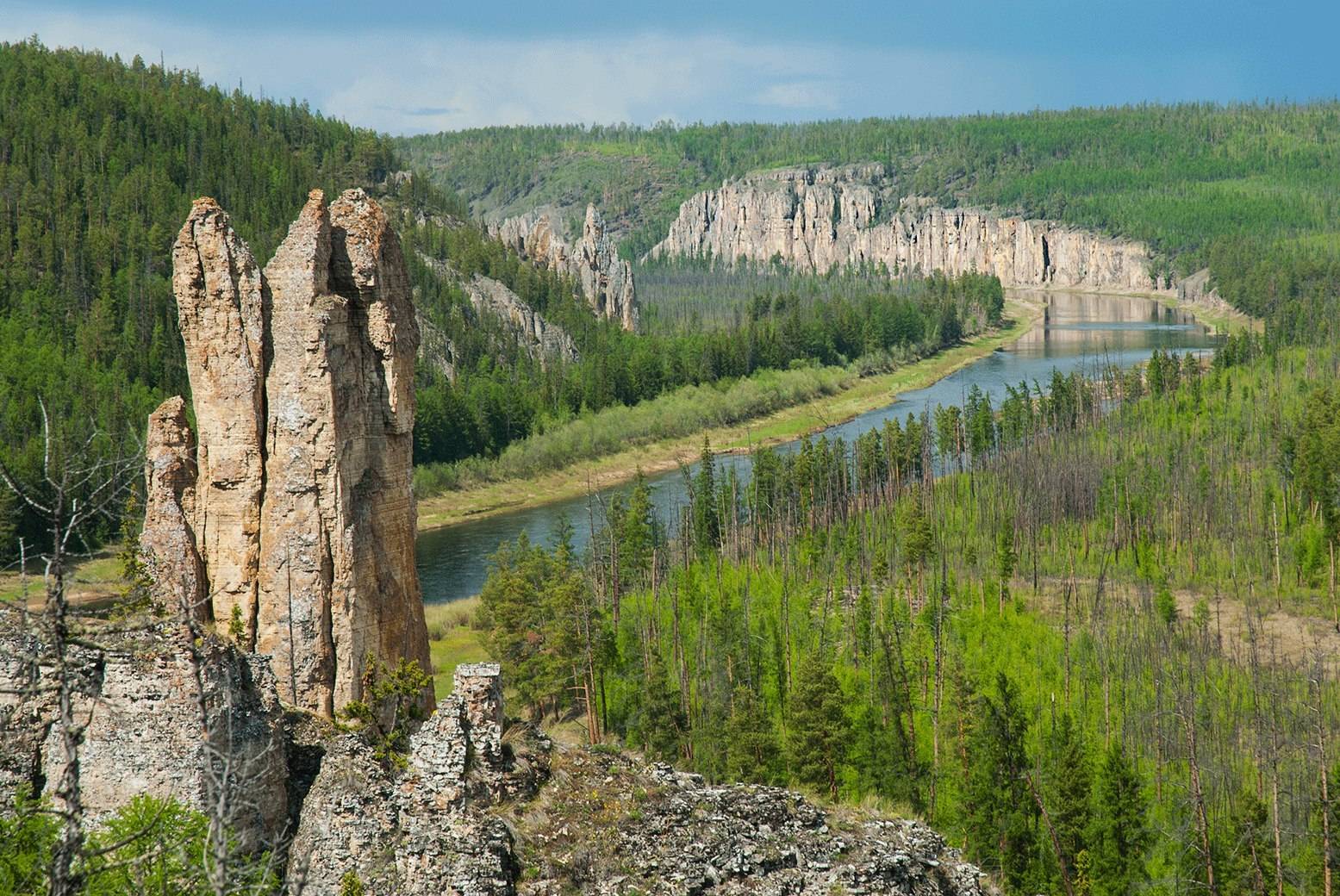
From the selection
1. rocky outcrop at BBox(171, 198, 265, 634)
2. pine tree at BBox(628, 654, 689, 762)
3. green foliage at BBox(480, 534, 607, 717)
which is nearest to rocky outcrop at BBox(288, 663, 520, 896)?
rocky outcrop at BBox(171, 198, 265, 634)

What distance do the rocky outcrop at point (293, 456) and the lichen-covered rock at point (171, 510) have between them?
0.10 metres

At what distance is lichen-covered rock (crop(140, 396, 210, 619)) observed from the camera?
1344 inches

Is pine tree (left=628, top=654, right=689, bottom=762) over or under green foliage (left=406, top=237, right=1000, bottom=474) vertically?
under

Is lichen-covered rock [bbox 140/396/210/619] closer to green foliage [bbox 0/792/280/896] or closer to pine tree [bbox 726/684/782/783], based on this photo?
green foliage [bbox 0/792/280/896]

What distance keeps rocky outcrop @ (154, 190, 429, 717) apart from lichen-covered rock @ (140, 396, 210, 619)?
0.32 ft

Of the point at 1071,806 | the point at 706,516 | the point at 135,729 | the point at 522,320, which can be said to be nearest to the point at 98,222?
the point at 522,320

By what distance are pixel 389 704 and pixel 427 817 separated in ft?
39.0

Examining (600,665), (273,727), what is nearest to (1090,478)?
(600,665)

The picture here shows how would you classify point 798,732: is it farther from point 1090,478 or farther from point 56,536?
point 1090,478

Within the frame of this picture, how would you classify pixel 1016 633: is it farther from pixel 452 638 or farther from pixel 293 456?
pixel 293 456

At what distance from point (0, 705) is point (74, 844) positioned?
13.8m

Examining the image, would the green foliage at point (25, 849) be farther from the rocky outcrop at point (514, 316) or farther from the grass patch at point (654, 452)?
the rocky outcrop at point (514, 316)

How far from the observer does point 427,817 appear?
23.7 meters

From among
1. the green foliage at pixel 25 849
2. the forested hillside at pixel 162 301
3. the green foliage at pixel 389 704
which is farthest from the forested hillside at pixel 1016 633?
the forested hillside at pixel 162 301
